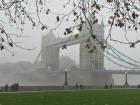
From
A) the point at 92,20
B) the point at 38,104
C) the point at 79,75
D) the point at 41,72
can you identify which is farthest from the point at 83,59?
the point at 92,20

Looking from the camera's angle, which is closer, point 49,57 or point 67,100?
point 67,100

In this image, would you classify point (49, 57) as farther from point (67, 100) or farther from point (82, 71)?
point (67, 100)

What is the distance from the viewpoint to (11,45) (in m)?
6.52

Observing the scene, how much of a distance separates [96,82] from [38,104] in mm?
69202

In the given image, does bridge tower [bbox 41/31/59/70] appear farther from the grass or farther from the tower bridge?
the grass

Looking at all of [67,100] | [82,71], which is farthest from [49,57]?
[67,100]

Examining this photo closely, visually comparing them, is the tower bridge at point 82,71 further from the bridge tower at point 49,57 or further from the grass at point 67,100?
the grass at point 67,100

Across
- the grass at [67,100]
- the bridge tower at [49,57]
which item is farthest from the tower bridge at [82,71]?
the grass at [67,100]

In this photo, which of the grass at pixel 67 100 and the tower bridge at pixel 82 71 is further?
the tower bridge at pixel 82 71

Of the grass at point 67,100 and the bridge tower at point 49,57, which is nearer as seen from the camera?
the grass at point 67,100

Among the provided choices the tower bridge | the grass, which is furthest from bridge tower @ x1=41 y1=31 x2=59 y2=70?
the grass

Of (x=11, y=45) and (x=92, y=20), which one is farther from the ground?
(x=92, y=20)

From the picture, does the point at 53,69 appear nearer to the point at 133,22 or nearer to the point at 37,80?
the point at 37,80

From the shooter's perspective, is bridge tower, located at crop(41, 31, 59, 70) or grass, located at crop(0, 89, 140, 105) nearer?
grass, located at crop(0, 89, 140, 105)
